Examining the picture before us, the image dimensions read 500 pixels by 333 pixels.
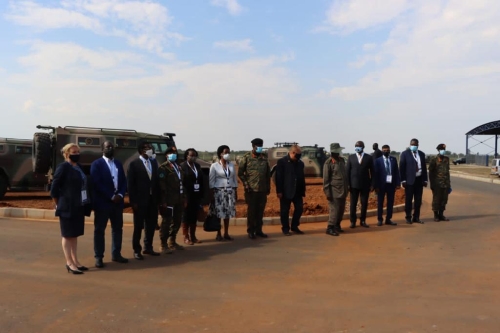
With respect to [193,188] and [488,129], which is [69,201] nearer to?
[193,188]

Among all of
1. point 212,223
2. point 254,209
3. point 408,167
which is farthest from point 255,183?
point 408,167

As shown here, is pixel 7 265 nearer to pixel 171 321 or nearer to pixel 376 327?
pixel 171 321

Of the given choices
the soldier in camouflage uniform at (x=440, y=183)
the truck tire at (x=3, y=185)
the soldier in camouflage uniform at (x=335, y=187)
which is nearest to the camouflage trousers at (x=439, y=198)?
the soldier in camouflage uniform at (x=440, y=183)

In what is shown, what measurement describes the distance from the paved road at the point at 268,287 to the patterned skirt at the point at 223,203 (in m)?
0.55

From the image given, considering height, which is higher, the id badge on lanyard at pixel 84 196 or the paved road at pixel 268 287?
the id badge on lanyard at pixel 84 196

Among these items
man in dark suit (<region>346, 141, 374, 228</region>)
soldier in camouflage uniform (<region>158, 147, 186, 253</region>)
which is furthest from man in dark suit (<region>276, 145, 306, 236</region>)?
soldier in camouflage uniform (<region>158, 147, 186, 253</region>)

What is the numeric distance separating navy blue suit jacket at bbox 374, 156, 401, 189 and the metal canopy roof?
150 feet

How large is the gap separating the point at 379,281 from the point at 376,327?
165 cm

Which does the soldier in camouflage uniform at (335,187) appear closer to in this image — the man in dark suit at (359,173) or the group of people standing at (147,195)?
the man in dark suit at (359,173)

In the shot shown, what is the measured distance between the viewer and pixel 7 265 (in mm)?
6824

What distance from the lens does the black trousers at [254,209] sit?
900 cm

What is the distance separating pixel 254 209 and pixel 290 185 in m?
0.91

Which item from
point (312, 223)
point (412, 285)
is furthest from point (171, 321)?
point (312, 223)

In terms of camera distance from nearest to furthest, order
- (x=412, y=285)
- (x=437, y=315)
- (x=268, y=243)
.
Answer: (x=437, y=315), (x=412, y=285), (x=268, y=243)
